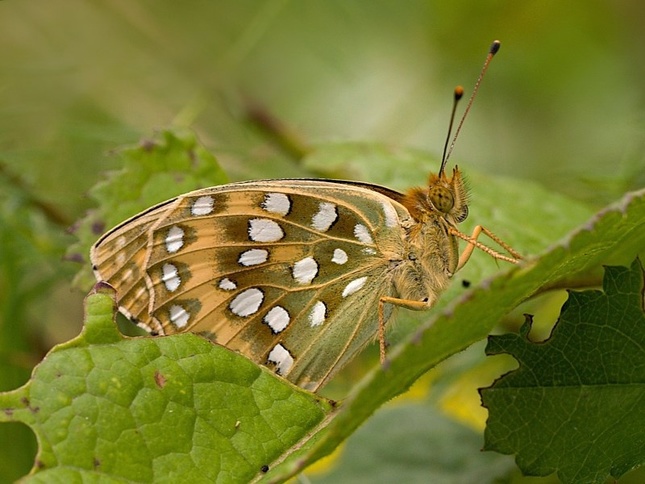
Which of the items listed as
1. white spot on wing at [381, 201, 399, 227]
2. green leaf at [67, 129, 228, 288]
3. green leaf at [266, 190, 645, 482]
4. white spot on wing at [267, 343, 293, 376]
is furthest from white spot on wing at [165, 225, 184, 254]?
green leaf at [266, 190, 645, 482]

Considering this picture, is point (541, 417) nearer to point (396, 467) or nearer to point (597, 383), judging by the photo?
point (597, 383)

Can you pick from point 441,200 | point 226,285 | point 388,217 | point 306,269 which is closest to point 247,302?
point 226,285

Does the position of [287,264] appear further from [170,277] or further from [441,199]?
[441,199]

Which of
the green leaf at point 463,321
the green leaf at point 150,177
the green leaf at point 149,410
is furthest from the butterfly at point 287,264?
the green leaf at point 463,321

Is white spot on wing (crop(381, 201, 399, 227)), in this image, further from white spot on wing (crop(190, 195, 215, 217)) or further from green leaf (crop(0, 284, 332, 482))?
green leaf (crop(0, 284, 332, 482))

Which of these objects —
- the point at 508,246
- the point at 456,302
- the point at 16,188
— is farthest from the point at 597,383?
the point at 16,188

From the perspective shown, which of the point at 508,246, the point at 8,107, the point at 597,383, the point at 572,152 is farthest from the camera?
the point at 572,152
